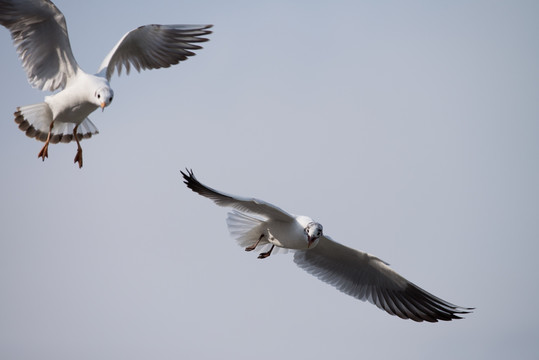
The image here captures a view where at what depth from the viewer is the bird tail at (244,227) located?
26.8 ft

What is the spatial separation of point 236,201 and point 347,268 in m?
2.04

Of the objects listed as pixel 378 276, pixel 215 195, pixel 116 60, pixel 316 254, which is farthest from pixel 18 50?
pixel 378 276

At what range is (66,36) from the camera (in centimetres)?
859

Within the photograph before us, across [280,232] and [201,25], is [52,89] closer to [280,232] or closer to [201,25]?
[201,25]

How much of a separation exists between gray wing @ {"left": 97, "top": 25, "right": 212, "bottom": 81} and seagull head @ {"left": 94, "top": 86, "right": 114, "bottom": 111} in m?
1.26

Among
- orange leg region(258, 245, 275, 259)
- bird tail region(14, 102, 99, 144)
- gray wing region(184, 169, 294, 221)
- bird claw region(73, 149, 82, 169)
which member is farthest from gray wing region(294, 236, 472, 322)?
bird tail region(14, 102, 99, 144)

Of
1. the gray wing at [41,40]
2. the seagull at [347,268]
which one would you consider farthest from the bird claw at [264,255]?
the gray wing at [41,40]

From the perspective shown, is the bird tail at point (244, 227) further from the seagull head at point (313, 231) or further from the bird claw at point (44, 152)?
the bird claw at point (44, 152)

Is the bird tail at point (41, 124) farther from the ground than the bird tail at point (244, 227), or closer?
farther from the ground

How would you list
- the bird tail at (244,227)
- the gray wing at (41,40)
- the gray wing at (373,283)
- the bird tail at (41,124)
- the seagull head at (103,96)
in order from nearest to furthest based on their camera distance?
the seagull head at (103,96) < the bird tail at (244,227) < the gray wing at (41,40) < the gray wing at (373,283) < the bird tail at (41,124)

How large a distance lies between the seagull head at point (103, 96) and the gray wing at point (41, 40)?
917mm

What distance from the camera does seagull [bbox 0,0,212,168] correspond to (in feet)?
27.1

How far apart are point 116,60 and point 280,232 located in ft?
9.66

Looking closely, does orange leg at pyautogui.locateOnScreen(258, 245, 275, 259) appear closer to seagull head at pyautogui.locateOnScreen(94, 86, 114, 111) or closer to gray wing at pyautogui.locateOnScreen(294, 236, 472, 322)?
gray wing at pyautogui.locateOnScreen(294, 236, 472, 322)
